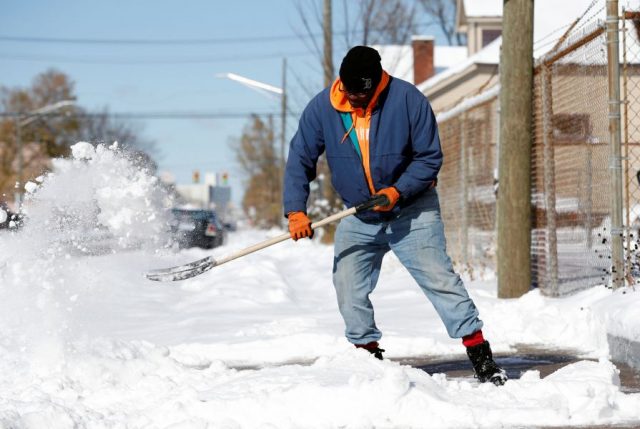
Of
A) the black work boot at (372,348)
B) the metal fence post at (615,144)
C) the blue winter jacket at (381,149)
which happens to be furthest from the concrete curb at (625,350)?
the blue winter jacket at (381,149)

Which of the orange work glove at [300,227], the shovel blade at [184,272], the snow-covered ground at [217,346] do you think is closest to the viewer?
the snow-covered ground at [217,346]

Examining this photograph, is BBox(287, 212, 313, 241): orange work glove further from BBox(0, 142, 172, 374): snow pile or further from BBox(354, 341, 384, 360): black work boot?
BBox(0, 142, 172, 374): snow pile

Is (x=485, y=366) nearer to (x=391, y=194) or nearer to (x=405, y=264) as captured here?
(x=405, y=264)

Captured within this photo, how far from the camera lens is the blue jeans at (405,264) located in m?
5.59

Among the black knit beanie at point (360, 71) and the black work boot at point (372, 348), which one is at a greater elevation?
the black knit beanie at point (360, 71)

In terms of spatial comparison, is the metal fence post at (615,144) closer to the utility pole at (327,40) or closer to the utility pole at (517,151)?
the utility pole at (517,151)

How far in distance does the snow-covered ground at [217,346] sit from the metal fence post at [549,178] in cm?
36

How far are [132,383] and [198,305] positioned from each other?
213 inches

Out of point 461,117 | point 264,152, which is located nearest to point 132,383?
point 461,117

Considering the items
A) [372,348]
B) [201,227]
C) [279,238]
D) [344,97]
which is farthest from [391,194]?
[201,227]

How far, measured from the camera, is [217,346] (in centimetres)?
755

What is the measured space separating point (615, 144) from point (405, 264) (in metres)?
2.60

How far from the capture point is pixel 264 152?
7162cm

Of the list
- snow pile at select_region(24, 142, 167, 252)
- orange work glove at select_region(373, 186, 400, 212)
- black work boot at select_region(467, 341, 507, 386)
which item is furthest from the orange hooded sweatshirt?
snow pile at select_region(24, 142, 167, 252)
